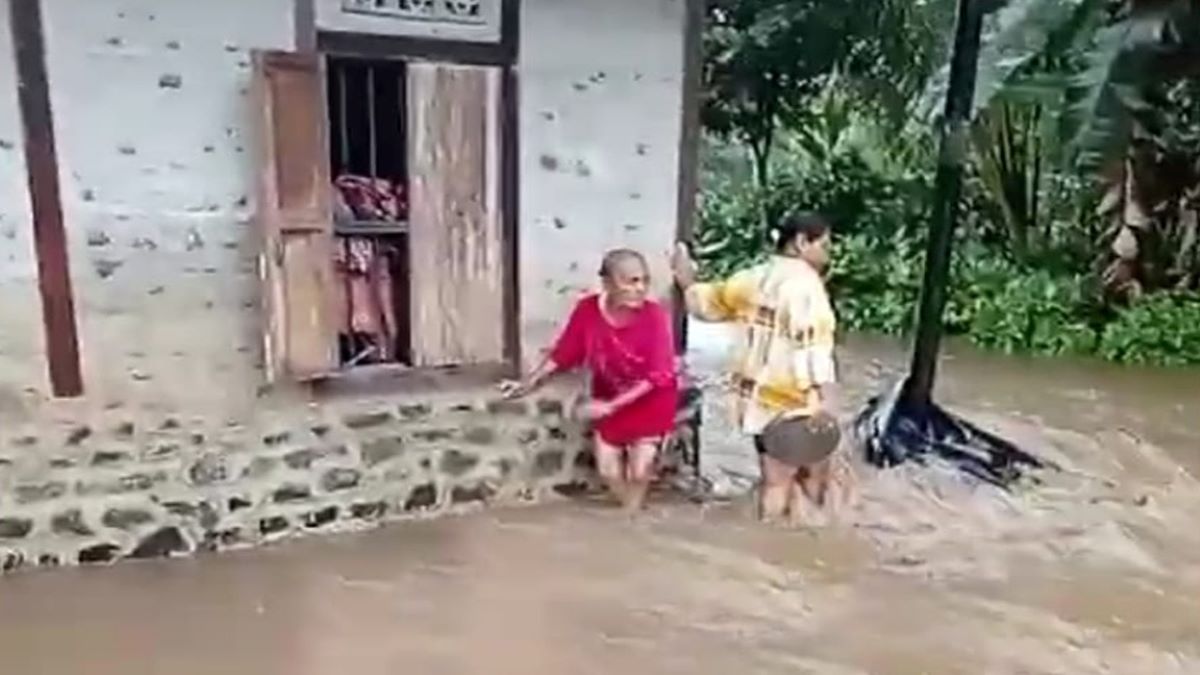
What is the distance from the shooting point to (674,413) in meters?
6.99

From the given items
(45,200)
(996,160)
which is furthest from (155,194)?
(996,160)

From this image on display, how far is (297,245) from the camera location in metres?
6.09

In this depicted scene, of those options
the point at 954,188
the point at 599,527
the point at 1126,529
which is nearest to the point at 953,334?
the point at 954,188

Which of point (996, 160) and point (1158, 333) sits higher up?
point (996, 160)

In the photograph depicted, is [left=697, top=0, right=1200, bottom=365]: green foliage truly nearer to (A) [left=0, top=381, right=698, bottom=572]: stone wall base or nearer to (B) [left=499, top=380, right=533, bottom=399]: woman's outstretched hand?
(B) [left=499, top=380, right=533, bottom=399]: woman's outstretched hand

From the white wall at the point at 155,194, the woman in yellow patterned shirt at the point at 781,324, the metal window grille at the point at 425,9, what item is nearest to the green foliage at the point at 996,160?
the metal window grille at the point at 425,9

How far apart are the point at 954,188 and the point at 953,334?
649 cm

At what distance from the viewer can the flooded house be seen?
19.1 feet

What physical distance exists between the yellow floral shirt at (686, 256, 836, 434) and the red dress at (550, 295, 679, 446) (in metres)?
0.28

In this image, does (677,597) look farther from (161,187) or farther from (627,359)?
(161,187)

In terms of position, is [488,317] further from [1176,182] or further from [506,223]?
[1176,182]

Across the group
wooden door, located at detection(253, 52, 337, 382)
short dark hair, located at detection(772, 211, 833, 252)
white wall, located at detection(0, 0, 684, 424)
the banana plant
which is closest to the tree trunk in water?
short dark hair, located at detection(772, 211, 833, 252)

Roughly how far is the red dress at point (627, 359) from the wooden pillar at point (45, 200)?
7.45 feet

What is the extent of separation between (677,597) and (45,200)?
3167mm
